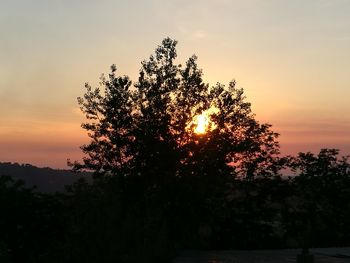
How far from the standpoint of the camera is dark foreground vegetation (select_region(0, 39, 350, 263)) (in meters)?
16.0

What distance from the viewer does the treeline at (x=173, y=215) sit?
46.1 ft

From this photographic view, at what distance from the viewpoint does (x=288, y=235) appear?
79.5 ft

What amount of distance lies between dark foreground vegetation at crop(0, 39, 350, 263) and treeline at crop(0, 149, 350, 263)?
41 mm

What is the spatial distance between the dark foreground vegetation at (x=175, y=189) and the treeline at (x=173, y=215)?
41 millimetres

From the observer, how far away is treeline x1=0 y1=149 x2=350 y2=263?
14039mm

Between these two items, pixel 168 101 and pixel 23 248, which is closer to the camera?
pixel 23 248

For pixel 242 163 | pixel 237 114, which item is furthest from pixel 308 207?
pixel 237 114

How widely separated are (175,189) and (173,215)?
1022mm

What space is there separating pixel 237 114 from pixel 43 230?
8795mm

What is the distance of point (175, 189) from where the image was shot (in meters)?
20.6

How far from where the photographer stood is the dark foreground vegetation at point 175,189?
16016mm

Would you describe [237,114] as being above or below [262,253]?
above

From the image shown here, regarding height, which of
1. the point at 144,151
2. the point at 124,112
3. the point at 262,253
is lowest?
the point at 262,253

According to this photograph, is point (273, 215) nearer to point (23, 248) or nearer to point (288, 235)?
point (288, 235)
